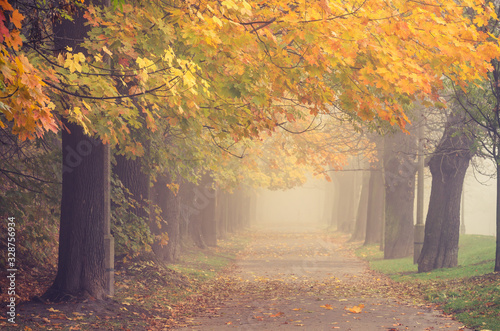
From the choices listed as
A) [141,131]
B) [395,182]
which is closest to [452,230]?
[395,182]

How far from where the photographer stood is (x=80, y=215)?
9344 mm

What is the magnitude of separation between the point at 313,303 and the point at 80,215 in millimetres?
5035

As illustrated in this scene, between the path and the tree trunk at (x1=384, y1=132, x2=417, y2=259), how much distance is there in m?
2.18

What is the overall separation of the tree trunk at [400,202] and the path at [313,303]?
7.16ft

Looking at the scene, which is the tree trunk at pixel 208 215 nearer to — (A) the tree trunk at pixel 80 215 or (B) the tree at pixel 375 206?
(B) the tree at pixel 375 206

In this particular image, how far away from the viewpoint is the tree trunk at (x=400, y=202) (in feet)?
70.7

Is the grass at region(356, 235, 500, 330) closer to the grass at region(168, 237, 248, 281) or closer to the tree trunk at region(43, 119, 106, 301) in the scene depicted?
the grass at region(168, 237, 248, 281)

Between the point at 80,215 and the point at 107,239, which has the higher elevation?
the point at 80,215

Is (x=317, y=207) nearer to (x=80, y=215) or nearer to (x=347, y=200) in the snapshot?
(x=347, y=200)

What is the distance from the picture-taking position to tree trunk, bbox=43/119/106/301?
30.6 ft

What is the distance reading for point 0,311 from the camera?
771cm

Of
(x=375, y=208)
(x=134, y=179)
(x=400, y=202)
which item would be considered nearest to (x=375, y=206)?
(x=375, y=208)

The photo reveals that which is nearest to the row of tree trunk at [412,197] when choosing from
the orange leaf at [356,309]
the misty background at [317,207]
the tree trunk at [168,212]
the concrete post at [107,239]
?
the orange leaf at [356,309]

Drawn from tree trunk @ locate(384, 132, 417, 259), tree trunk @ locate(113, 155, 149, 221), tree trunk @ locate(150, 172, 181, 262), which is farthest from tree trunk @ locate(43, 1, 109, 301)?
tree trunk @ locate(384, 132, 417, 259)
